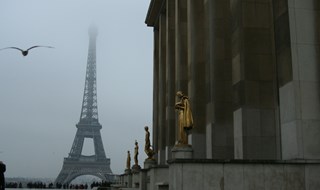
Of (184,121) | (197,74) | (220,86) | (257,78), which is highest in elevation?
(197,74)

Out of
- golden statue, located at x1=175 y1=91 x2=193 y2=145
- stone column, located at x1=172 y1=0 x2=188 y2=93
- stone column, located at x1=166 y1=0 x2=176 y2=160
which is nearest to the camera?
golden statue, located at x1=175 y1=91 x2=193 y2=145

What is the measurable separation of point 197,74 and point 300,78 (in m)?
13.2

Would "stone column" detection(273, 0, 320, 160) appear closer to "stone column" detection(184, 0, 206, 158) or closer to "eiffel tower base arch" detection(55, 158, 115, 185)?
"stone column" detection(184, 0, 206, 158)

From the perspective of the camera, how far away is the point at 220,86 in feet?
88.2

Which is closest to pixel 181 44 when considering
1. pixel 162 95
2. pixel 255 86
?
pixel 162 95

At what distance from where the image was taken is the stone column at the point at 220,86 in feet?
87.9

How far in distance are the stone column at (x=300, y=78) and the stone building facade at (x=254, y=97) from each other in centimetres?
4

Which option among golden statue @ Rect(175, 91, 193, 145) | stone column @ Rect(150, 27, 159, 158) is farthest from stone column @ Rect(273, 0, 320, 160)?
stone column @ Rect(150, 27, 159, 158)

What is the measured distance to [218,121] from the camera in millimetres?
26766

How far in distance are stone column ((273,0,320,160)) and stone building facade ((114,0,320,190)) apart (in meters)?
0.04

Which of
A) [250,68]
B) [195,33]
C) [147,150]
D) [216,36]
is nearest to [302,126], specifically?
[250,68]

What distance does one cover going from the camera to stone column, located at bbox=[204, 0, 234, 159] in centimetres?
2680

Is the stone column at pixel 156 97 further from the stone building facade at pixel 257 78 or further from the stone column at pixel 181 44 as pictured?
the stone building facade at pixel 257 78

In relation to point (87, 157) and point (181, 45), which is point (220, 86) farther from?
point (87, 157)
